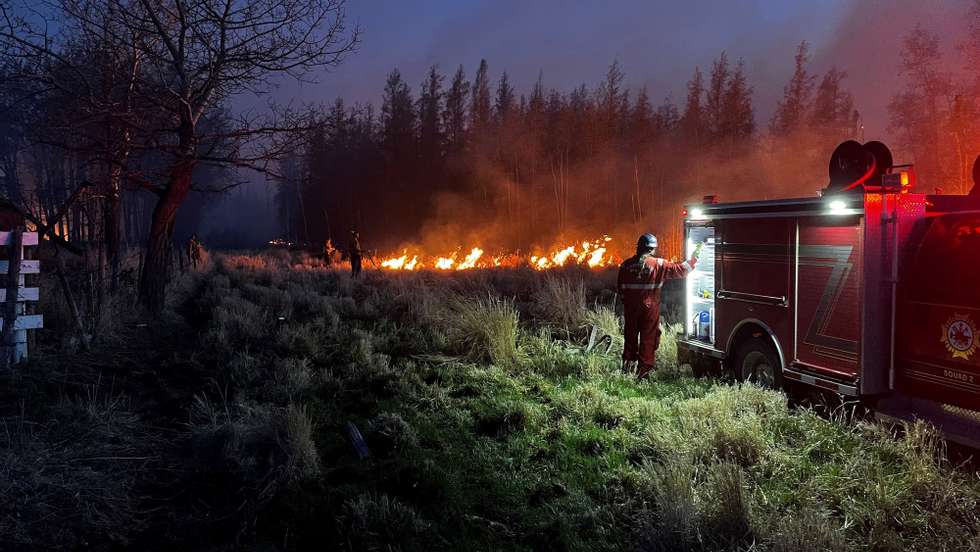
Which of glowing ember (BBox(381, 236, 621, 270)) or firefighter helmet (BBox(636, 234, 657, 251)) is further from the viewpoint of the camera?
glowing ember (BBox(381, 236, 621, 270))

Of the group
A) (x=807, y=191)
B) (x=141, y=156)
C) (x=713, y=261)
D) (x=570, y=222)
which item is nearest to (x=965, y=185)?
(x=807, y=191)

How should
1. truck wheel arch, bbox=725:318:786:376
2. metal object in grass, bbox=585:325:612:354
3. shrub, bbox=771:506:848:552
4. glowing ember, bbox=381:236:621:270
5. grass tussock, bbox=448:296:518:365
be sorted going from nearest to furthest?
shrub, bbox=771:506:848:552 < truck wheel arch, bbox=725:318:786:376 < grass tussock, bbox=448:296:518:365 < metal object in grass, bbox=585:325:612:354 < glowing ember, bbox=381:236:621:270

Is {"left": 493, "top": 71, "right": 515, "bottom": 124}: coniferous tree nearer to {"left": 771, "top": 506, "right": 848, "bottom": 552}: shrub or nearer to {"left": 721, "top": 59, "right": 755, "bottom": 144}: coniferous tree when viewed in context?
{"left": 721, "top": 59, "right": 755, "bottom": 144}: coniferous tree

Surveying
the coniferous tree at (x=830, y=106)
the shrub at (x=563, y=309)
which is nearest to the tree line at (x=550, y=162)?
the coniferous tree at (x=830, y=106)

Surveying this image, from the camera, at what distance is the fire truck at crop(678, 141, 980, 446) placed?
4.59 metres

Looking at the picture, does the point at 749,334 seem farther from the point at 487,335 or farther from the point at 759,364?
the point at 487,335

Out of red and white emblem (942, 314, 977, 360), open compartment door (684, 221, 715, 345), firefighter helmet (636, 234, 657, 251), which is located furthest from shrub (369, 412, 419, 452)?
red and white emblem (942, 314, 977, 360)

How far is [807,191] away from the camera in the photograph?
3042 cm

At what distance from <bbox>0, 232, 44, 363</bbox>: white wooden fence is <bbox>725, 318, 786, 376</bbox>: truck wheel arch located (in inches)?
333

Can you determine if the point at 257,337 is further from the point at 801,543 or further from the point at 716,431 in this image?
the point at 801,543

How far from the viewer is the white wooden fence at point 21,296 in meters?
7.79

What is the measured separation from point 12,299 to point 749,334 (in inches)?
347

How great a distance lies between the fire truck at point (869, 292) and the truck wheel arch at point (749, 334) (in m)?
0.02

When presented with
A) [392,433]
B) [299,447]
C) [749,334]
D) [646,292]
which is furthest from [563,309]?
[299,447]
